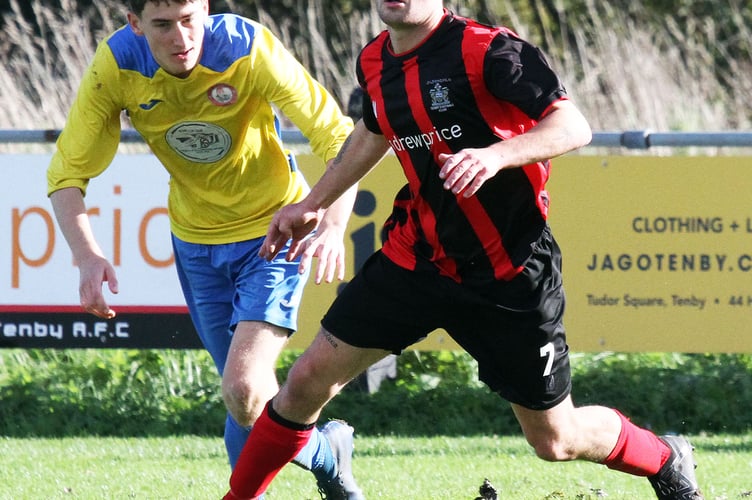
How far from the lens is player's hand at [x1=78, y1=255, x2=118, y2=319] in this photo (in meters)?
4.74

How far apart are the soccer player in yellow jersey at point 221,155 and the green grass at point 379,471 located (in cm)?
79

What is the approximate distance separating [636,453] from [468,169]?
179cm

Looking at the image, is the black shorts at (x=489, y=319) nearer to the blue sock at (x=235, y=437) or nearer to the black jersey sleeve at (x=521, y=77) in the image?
the black jersey sleeve at (x=521, y=77)

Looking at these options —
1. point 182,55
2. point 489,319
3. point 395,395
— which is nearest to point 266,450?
point 489,319

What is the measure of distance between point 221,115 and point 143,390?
10.2 feet

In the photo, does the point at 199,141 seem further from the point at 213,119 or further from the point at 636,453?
the point at 636,453

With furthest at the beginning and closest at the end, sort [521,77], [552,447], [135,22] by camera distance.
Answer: [135,22], [552,447], [521,77]

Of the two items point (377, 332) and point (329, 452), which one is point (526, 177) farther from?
point (329, 452)

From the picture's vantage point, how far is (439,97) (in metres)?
4.27

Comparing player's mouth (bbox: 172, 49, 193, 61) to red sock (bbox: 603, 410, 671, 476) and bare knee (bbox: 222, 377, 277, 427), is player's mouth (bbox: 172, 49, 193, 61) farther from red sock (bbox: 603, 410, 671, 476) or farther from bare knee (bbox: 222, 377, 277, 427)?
red sock (bbox: 603, 410, 671, 476)

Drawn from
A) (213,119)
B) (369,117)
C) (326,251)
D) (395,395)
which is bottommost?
(395,395)

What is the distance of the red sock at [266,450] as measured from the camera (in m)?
4.67

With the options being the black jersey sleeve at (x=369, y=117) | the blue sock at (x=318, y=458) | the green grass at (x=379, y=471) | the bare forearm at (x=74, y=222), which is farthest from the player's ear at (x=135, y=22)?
the green grass at (x=379, y=471)

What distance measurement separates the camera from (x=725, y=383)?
25.2 feet
